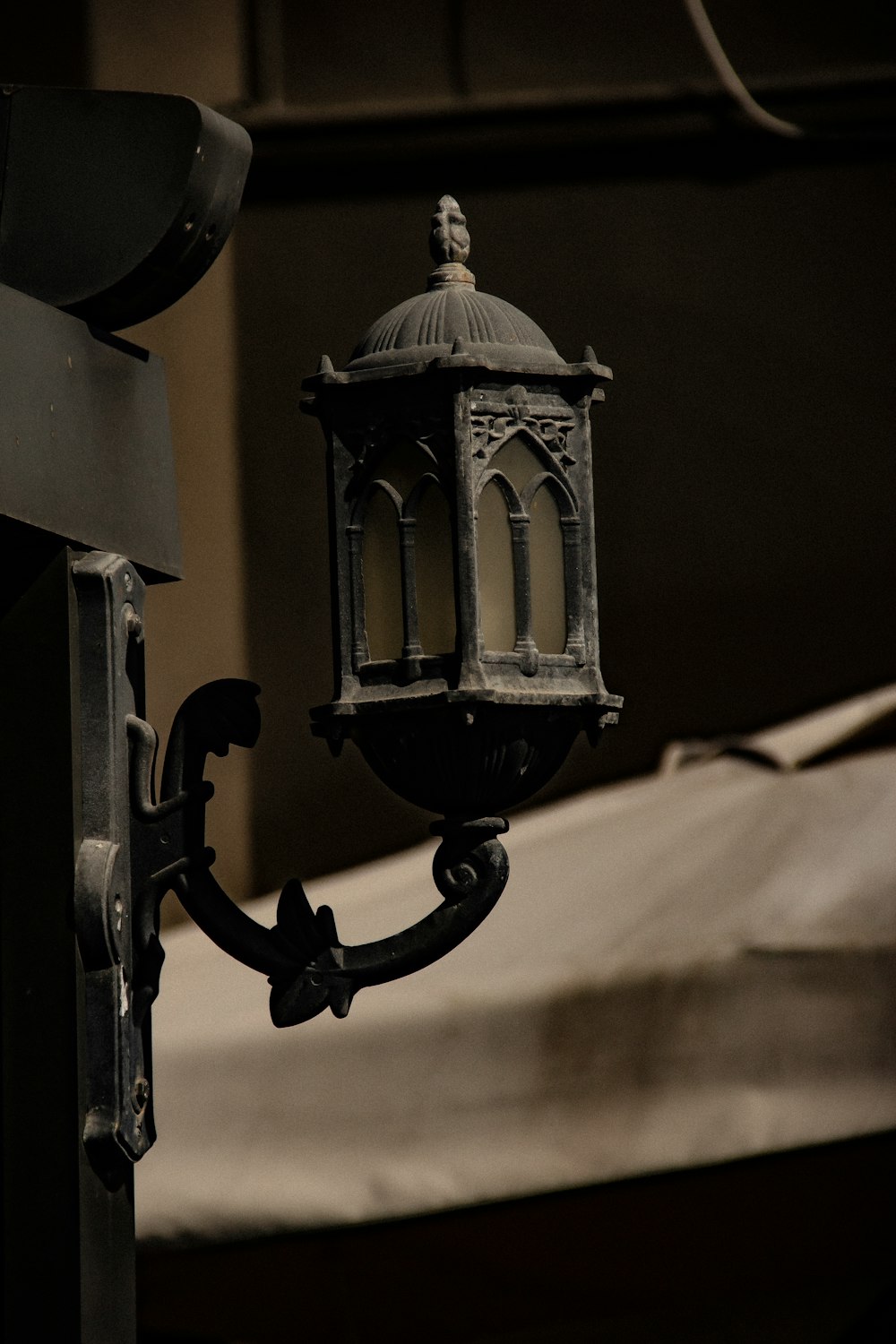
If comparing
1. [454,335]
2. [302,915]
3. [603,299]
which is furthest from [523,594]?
[603,299]

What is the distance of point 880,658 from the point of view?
5.81 meters

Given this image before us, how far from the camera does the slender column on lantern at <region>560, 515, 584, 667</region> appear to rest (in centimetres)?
242

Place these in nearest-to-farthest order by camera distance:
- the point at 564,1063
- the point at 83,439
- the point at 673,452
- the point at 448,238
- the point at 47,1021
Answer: the point at 47,1021 → the point at 83,439 → the point at 448,238 → the point at 564,1063 → the point at 673,452

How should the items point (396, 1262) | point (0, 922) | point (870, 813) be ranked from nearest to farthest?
point (0, 922)
point (870, 813)
point (396, 1262)

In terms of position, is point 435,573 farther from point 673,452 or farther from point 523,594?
point 673,452

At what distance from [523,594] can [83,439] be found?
0.54 metres

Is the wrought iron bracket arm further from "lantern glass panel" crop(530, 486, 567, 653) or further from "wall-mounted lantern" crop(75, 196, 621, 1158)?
"lantern glass panel" crop(530, 486, 567, 653)

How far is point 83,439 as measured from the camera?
7.90 ft

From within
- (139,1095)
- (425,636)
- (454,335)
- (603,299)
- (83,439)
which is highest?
(603,299)

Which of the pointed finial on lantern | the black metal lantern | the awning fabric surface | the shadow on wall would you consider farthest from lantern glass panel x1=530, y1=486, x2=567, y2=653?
the shadow on wall

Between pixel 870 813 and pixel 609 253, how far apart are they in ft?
7.80

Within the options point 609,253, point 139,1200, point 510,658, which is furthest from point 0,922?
point 609,253

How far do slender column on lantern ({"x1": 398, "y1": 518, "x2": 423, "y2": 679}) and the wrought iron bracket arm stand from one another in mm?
209

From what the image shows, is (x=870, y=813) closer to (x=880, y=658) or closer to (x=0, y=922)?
(x=880, y=658)
